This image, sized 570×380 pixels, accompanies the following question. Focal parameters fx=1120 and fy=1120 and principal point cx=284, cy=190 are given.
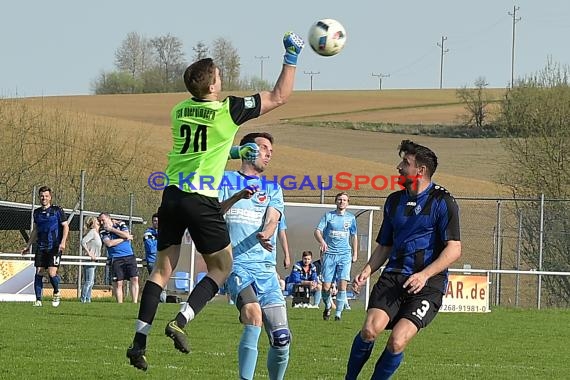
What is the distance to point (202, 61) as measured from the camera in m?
7.28

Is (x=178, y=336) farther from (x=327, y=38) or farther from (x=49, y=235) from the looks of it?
(x=49, y=235)

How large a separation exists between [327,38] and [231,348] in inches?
210

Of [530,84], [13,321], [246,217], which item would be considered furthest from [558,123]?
[246,217]

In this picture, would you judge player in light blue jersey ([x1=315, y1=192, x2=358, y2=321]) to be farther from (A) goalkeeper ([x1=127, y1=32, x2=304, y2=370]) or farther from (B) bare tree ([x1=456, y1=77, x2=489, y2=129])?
(B) bare tree ([x1=456, y1=77, x2=489, y2=129])

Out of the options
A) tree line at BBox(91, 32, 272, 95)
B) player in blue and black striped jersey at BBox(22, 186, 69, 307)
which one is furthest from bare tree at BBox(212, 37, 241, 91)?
player in blue and black striped jersey at BBox(22, 186, 69, 307)

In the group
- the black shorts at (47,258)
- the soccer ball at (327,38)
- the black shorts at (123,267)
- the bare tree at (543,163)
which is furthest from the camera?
the bare tree at (543,163)

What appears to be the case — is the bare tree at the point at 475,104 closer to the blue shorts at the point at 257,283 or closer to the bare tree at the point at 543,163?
the bare tree at the point at 543,163

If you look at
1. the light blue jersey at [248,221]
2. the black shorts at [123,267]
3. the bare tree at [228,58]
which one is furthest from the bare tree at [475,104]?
the light blue jersey at [248,221]

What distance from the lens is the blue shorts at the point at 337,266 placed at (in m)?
19.0

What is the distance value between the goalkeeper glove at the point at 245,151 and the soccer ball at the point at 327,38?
82 centimetres

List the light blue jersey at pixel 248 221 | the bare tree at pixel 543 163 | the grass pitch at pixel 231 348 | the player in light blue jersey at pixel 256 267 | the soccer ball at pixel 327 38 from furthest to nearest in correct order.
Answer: the bare tree at pixel 543 163, the grass pitch at pixel 231 348, the light blue jersey at pixel 248 221, the player in light blue jersey at pixel 256 267, the soccer ball at pixel 327 38

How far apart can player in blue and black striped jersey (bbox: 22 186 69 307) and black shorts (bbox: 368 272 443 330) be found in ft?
38.4

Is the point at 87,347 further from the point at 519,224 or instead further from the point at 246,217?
the point at 519,224

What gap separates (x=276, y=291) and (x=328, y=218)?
10.8m
